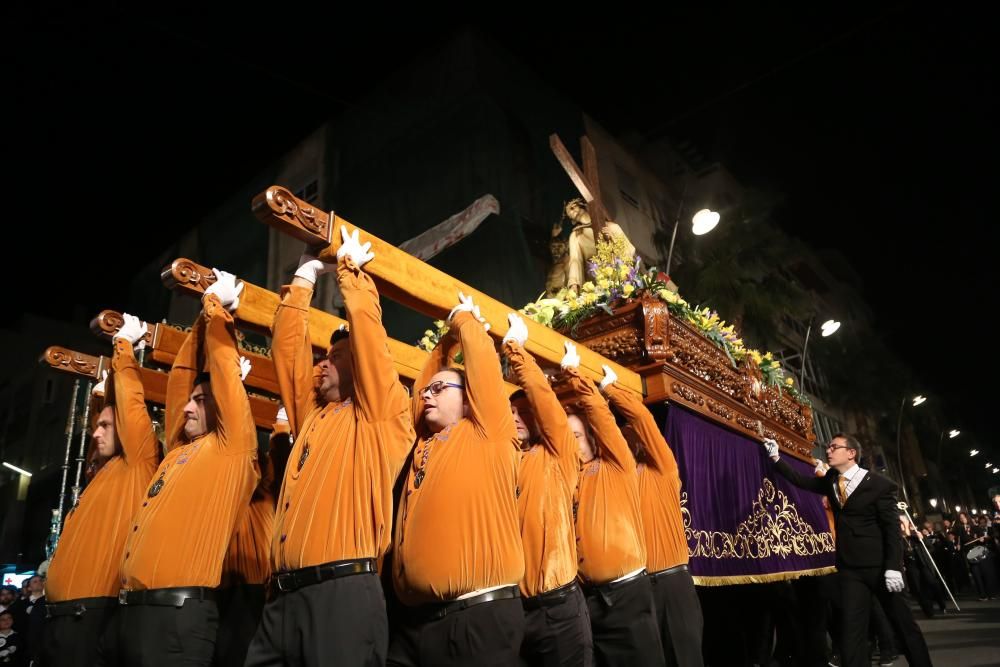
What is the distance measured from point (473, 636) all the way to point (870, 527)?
14.7ft

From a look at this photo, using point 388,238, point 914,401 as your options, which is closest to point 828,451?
point 388,238

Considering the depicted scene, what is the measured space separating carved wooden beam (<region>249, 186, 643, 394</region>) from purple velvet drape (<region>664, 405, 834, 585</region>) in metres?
1.79

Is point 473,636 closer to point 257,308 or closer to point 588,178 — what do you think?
point 257,308

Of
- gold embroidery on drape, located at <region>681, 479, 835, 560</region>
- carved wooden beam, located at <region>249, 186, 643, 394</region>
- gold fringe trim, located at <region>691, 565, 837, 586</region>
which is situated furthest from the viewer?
gold embroidery on drape, located at <region>681, 479, 835, 560</region>

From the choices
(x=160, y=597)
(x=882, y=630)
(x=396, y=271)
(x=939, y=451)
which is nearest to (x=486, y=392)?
(x=396, y=271)

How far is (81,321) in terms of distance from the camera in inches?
632

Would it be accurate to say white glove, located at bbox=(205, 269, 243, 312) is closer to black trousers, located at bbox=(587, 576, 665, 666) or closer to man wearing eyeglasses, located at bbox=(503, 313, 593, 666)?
man wearing eyeglasses, located at bbox=(503, 313, 593, 666)

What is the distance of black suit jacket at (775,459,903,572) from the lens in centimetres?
519

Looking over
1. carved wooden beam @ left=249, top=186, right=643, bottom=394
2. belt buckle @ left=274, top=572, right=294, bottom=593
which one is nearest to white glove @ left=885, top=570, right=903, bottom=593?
carved wooden beam @ left=249, top=186, right=643, bottom=394

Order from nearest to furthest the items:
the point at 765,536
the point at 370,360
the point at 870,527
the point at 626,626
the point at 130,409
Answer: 1. the point at 370,360
2. the point at 626,626
3. the point at 130,409
4. the point at 870,527
5. the point at 765,536

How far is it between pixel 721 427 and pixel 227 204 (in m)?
10.9

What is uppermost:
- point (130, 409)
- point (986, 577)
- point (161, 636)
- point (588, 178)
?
point (588, 178)

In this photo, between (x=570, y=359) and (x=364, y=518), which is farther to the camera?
(x=570, y=359)

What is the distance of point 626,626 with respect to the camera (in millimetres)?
3666
